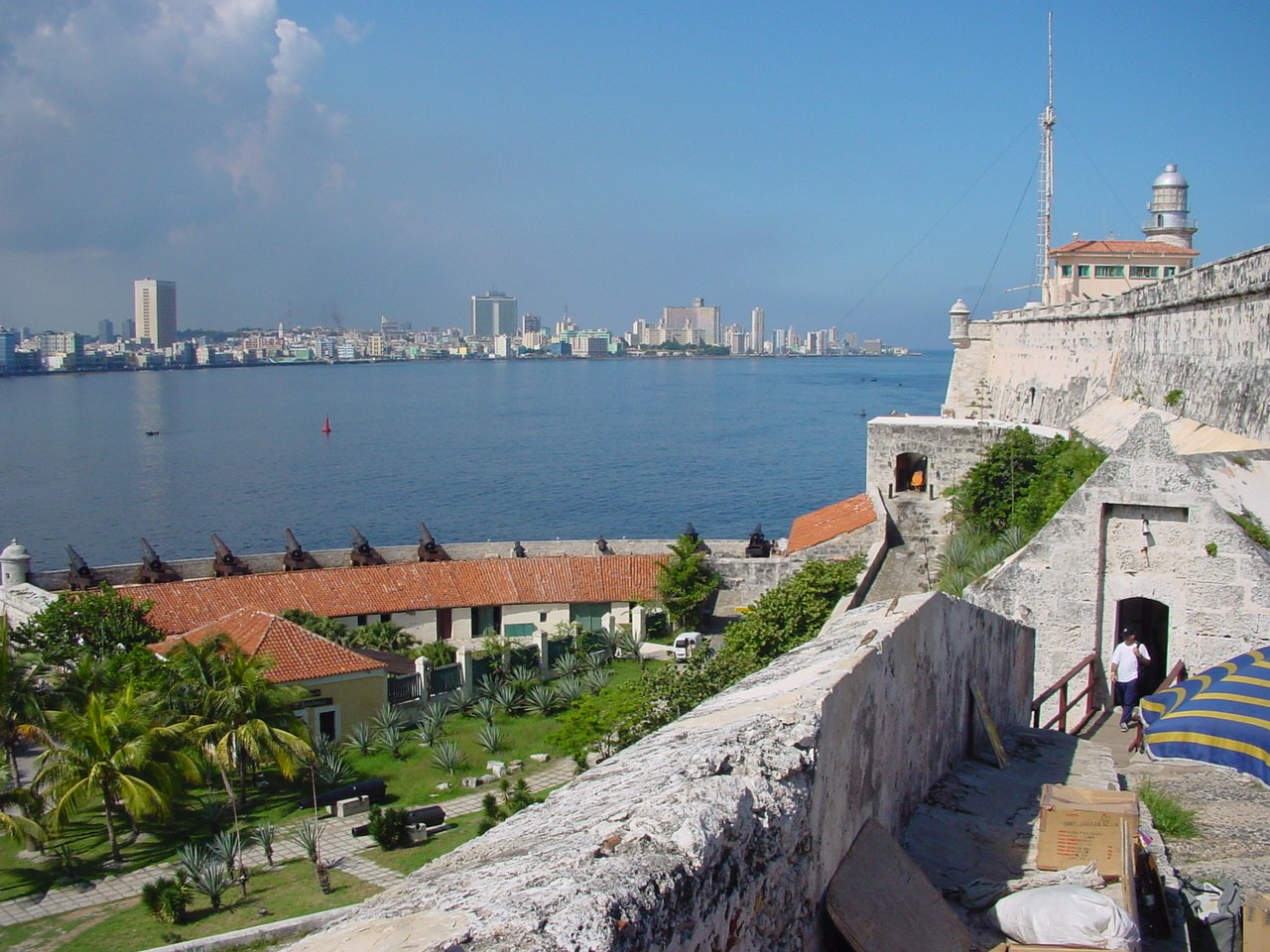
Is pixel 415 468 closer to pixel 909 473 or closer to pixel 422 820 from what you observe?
pixel 909 473

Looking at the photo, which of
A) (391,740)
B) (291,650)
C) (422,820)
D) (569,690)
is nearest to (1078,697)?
(422,820)

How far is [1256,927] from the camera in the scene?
155 inches

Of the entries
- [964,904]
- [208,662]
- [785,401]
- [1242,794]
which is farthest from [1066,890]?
[785,401]

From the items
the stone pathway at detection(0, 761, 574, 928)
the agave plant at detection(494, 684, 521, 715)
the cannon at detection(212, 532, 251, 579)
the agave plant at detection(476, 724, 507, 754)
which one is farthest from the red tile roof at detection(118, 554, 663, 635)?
the stone pathway at detection(0, 761, 574, 928)

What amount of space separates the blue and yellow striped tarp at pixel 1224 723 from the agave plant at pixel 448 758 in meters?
16.9

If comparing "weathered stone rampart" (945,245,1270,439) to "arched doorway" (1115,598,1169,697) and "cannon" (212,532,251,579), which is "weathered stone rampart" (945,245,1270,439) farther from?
"cannon" (212,532,251,579)

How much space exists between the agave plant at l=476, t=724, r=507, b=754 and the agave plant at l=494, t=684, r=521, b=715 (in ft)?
5.50

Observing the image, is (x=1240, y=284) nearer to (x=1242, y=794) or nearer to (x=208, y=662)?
(x=1242, y=794)

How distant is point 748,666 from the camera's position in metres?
18.2

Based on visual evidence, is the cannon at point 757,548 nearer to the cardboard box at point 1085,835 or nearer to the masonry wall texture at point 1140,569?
the masonry wall texture at point 1140,569

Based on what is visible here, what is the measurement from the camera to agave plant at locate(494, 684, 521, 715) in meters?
26.0

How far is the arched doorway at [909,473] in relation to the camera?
28.9 metres

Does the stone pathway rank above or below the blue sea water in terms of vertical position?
below

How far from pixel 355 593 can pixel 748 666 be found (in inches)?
632
